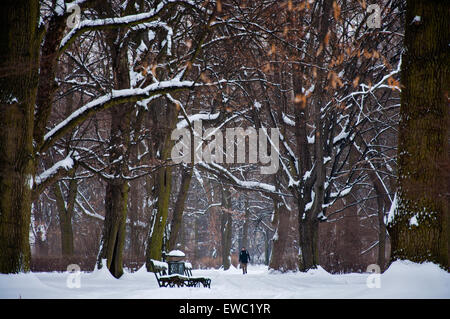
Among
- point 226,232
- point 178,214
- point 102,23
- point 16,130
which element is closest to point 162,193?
point 178,214

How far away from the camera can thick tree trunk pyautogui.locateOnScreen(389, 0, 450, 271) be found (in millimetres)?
7406

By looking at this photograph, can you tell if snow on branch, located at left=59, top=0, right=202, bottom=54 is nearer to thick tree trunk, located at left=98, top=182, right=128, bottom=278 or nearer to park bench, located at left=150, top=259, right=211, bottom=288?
park bench, located at left=150, top=259, right=211, bottom=288

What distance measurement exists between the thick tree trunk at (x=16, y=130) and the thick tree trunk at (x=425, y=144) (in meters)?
6.01

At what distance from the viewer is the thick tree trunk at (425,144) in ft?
24.3

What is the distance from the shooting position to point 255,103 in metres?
18.2

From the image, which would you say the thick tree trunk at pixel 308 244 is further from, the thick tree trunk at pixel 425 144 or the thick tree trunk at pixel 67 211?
the thick tree trunk at pixel 67 211

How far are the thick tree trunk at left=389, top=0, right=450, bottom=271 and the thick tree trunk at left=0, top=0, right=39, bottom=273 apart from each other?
237 inches

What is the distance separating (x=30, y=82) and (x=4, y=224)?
2.41 metres

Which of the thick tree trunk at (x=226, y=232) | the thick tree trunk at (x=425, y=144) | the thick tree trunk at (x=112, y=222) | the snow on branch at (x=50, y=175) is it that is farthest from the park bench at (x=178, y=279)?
the thick tree trunk at (x=226, y=232)

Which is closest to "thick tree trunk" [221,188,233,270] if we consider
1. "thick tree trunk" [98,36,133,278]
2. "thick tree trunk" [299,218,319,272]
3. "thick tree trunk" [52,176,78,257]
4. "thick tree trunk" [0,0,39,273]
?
"thick tree trunk" [52,176,78,257]

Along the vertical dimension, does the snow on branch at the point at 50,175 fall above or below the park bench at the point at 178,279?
above

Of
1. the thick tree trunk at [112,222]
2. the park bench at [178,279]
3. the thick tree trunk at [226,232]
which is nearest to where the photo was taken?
the park bench at [178,279]
